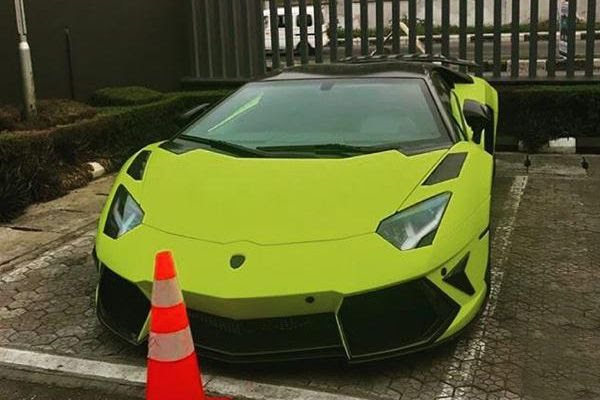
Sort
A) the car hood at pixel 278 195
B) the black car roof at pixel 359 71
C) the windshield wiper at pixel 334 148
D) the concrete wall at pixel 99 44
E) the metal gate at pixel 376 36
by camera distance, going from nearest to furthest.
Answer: the car hood at pixel 278 195, the windshield wiper at pixel 334 148, the black car roof at pixel 359 71, the concrete wall at pixel 99 44, the metal gate at pixel 376 36

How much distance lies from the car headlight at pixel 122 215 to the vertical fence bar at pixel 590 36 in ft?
23.3

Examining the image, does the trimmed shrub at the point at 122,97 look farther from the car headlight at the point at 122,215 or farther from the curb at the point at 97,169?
the car headlight at the point at 122,215

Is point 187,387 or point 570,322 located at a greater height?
point 187,387

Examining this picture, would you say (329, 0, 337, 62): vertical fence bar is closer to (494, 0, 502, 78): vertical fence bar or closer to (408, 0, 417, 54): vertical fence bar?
(408, 0, 417, 54): vertical fence bar

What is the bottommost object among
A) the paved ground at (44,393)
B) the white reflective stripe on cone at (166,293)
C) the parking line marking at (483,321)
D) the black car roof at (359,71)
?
the parking line marking at (483,321)

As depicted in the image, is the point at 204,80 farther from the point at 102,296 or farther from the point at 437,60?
the point at 102,296

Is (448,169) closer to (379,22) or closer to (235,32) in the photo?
(379,22)

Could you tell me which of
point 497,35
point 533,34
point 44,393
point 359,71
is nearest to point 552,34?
point 533,34

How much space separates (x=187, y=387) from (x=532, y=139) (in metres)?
6.81

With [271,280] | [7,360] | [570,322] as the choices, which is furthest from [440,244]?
[7,360]

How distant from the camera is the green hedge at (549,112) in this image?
8.48 metres

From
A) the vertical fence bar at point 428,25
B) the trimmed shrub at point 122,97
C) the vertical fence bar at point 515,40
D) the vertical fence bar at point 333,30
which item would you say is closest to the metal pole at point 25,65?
the trimmed shrub at point 122,97

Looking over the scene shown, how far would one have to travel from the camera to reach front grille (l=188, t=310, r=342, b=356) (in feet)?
9.78

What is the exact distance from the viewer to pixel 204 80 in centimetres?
1053
